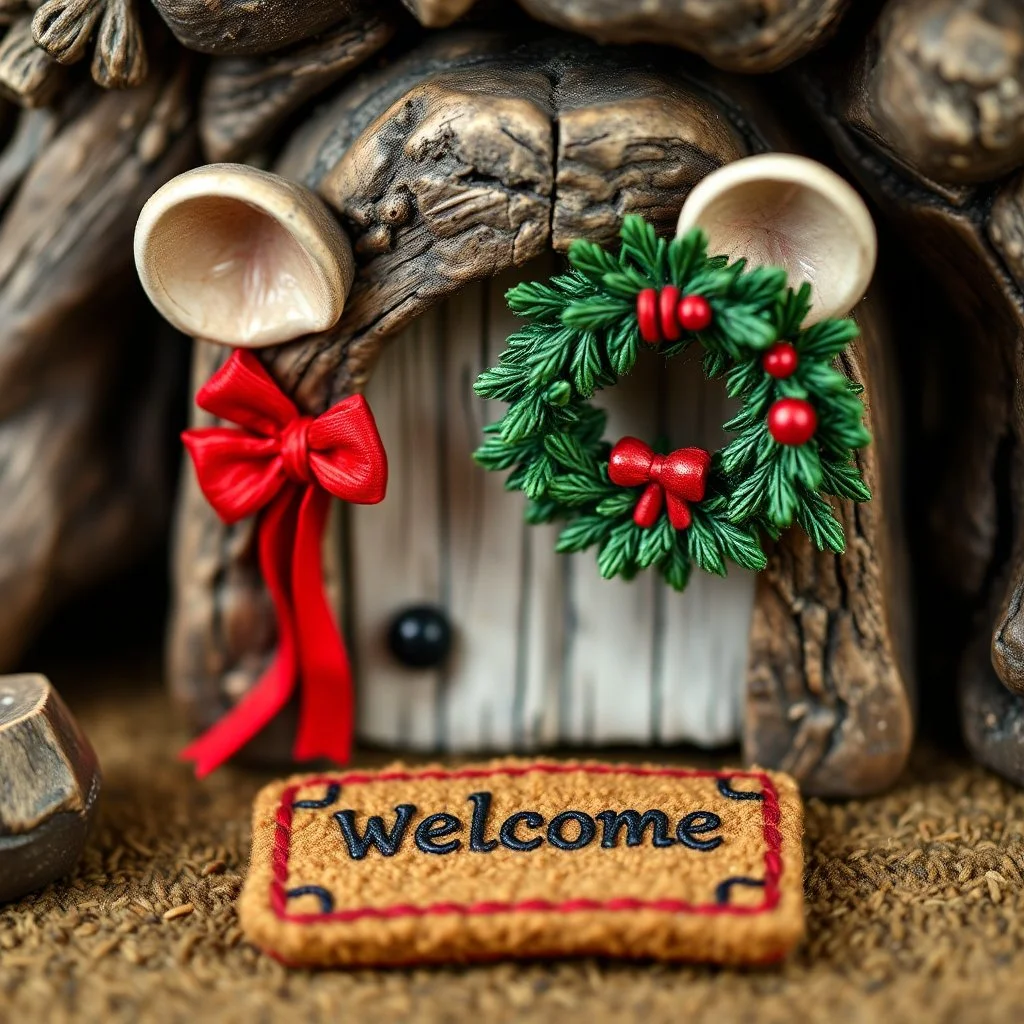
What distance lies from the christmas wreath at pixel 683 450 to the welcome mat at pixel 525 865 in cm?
28

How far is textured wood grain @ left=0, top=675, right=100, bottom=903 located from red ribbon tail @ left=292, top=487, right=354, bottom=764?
1.08 ft

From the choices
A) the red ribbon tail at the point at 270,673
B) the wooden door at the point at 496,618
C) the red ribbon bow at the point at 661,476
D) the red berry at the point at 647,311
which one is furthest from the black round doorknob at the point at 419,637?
the red berry at the point at 647,311

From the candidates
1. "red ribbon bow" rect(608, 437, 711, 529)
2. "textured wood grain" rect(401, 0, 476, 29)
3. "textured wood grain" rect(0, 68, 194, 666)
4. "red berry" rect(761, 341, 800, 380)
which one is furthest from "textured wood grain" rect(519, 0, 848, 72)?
"textured wood grain" rect(0, 68, 194, 666)

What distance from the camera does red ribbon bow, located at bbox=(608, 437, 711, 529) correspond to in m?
1.40

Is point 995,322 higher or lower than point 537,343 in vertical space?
lower

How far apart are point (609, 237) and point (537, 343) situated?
0.47ft

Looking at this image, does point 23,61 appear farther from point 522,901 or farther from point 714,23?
point 522,901

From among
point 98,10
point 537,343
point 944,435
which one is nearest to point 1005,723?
point 944,435

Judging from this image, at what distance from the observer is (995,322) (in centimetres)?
150

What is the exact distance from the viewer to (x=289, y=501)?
5.25 feet

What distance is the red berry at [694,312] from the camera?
1.27m

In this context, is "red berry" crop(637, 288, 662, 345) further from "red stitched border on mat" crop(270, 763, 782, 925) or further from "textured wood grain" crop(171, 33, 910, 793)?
"red stitched border on mat" crop(270, 763, 782, 925)

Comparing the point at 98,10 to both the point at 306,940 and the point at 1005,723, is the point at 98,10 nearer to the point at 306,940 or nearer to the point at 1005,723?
the point at 306,940

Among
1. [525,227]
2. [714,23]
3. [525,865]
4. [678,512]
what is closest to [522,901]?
[525,865]
